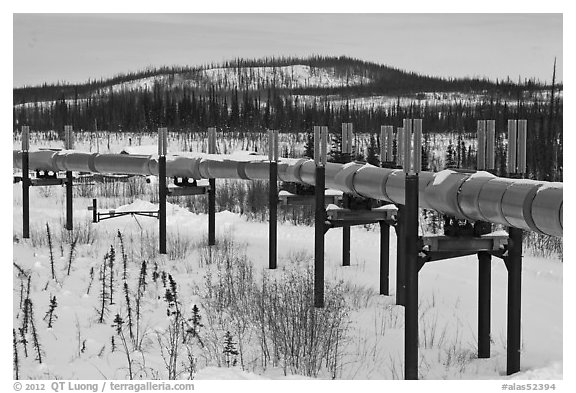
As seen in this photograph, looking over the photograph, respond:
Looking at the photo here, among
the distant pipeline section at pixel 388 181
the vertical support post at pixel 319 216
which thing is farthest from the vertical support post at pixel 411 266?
the vertical support post at pixel 319 216

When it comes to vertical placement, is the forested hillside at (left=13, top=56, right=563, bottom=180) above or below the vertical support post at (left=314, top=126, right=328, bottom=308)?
above

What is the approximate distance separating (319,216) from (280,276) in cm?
223

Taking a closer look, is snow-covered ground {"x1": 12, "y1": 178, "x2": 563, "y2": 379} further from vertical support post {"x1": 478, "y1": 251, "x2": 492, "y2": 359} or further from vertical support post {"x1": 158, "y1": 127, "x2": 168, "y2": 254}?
vertical support post {"x1": 158, "y1": 127, "x2": 168, "y2": 254}

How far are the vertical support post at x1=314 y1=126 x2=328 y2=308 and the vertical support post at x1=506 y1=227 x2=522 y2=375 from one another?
3629mm

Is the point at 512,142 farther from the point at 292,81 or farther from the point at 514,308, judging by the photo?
the point at 292,81

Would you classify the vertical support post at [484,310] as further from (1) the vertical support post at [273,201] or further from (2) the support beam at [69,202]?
(2) the support beam at [69,202]

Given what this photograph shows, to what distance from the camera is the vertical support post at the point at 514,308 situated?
8828 mm

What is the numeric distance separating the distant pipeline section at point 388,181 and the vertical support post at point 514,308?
701 millimetres

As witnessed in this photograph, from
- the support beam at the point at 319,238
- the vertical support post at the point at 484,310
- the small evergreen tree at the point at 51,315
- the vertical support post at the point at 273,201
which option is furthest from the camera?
the vertical support post at the point at 273,201

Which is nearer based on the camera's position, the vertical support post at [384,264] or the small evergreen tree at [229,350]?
the small evergreen tree at [229,350]

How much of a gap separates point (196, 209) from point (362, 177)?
1457cm

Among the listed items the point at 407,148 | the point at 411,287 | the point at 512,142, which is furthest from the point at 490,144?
the point at 411,287

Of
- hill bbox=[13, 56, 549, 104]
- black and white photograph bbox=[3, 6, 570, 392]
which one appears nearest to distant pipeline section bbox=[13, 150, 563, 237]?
black and white photograph bbox=[3, 6, 570, 392]

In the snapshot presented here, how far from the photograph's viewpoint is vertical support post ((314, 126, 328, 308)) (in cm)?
1212
